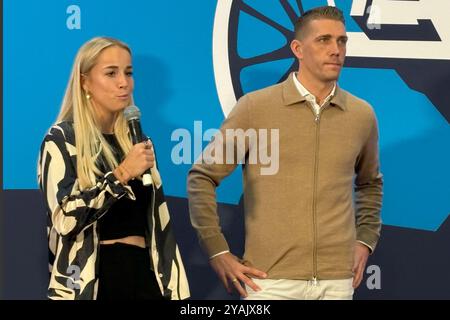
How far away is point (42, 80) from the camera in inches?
125

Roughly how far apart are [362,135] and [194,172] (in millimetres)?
586

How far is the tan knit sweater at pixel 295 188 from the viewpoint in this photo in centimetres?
253

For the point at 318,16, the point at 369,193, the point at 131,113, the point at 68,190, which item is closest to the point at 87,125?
the point at 131,113

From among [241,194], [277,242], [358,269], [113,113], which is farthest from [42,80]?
[358,269]

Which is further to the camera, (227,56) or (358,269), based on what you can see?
→ (227,56)

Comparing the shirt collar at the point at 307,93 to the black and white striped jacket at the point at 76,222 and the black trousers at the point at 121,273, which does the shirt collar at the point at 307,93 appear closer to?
the black and white striped jacket at the point at 76,222

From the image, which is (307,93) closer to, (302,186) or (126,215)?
(302,186)

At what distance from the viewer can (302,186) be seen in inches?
99.9

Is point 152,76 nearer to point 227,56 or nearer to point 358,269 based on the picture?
point 227,56

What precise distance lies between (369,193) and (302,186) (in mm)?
419

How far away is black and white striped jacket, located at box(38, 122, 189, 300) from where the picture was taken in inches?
89.9

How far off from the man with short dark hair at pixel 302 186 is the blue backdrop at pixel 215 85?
1.80 feet

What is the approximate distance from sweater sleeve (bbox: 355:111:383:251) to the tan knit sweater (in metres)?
0.09

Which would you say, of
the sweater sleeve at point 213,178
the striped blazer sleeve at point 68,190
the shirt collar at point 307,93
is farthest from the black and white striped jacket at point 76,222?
the shirt collar at point 307,93
